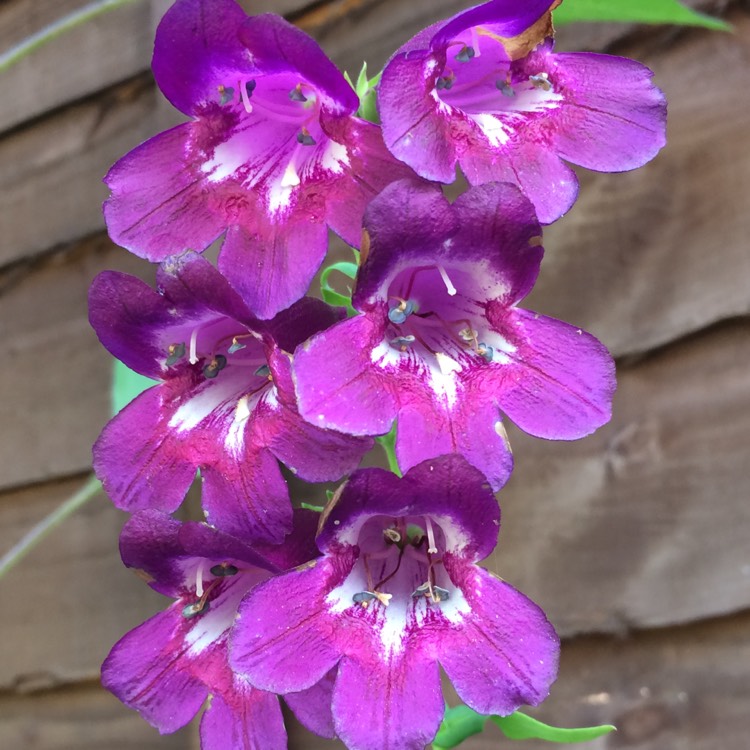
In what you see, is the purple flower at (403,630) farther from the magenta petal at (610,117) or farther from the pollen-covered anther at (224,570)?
the magenta petal at (610,117)

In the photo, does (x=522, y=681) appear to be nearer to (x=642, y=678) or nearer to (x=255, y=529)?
(x=255, y=529)

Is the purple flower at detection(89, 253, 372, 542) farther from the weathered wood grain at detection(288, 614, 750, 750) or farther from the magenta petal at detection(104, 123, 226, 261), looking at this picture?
the weathered wood grain at detection(288, 614, 750, 750)

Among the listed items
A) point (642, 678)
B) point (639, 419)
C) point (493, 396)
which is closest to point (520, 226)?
point (493, 396)

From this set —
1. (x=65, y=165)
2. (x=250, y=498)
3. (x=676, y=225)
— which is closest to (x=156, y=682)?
(x=250, y=498)

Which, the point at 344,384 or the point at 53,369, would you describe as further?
the point at 53,369

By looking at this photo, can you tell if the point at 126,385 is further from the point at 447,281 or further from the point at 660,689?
the point at 660,689

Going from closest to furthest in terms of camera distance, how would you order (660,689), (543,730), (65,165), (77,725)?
(543,730), (660,689), (77,725), (65,165)

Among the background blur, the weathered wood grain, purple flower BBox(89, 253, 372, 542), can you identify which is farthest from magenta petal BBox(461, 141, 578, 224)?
the weathered wood grain
